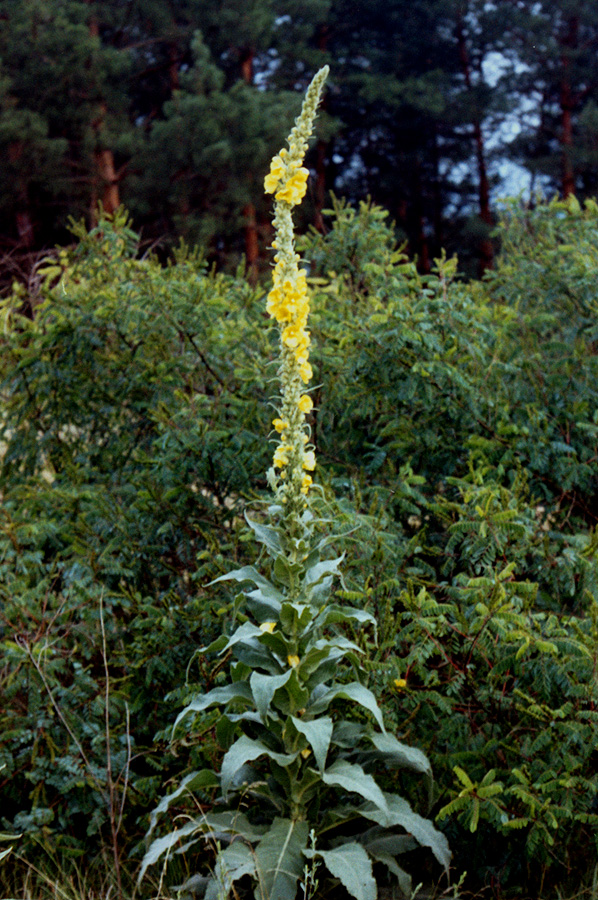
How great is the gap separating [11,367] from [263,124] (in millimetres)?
10336

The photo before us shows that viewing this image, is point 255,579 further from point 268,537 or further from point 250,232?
point 250,232

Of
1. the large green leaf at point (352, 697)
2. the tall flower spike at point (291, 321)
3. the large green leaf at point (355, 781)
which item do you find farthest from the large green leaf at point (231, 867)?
the tall flower spike at point (291, 321)

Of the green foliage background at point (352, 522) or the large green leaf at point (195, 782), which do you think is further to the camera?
the green foliage background at point (352, 522)

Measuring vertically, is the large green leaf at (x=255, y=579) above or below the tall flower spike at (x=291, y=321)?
below

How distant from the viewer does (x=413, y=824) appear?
272cm

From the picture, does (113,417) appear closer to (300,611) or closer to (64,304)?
(64,304)

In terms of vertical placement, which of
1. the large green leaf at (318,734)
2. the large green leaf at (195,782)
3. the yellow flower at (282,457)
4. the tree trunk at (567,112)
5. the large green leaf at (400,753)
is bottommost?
the large green leaf at (195,782)

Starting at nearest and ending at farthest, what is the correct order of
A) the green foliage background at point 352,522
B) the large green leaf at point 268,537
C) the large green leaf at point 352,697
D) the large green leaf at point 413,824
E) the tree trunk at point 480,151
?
the large green leaf at point 352,697 < the large green leaf at point 413,824 < the large green leaf at point 268,537 < the green foliage background at point 352,522 < the tree trunk at point 480,151

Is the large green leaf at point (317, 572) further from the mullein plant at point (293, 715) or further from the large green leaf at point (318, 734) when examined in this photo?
the large green leaf at point (318, 734)

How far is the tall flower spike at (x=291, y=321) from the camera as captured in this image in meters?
2.71

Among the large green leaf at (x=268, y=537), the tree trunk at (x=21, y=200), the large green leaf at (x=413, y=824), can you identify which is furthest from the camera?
the tree trunk at (x=21, y=200)

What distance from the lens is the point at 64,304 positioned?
4.70 metres

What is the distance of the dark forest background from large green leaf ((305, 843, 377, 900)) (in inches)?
396

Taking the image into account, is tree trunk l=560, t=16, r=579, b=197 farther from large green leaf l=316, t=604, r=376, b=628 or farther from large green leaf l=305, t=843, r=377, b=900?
large green leaf l=305, t=843, r=377, b=900
